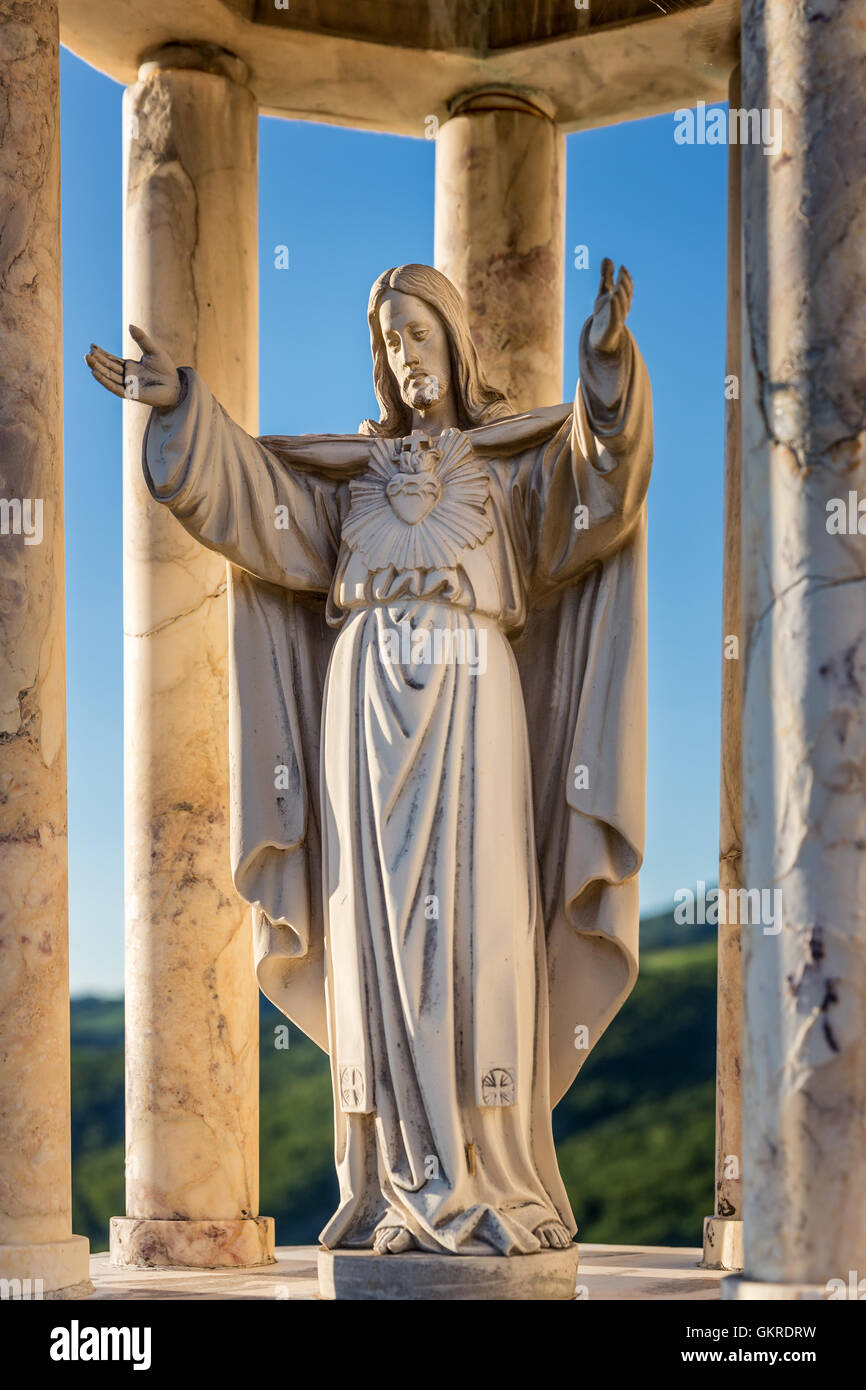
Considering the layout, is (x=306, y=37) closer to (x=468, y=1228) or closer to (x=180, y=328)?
(x=180, y=328)

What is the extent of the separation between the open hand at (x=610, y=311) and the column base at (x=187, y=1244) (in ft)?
21.6

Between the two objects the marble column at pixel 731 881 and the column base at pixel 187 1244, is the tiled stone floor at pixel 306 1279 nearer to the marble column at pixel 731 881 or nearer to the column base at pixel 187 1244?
the column base at pixel 187 1244

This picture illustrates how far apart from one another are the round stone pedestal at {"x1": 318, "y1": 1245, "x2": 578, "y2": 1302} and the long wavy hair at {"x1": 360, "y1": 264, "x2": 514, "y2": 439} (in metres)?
5.12

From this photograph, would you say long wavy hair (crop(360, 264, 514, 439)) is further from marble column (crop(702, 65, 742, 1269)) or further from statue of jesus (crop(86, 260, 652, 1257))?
marble column (crop(702, 65, 742, 1269))

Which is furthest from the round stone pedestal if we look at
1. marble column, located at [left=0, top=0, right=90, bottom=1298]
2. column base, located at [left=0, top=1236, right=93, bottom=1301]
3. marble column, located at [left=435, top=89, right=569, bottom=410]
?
marble column, located at [left=435, top=89, right=569, bottom=410]

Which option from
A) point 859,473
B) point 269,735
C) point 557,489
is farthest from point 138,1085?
point 859,473

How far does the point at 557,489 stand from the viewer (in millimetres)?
14297

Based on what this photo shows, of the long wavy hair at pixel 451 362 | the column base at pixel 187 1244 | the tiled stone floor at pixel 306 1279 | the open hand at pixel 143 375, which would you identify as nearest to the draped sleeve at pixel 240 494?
the open hand at pixel 143 375

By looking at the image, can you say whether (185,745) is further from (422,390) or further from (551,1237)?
(551,1237)

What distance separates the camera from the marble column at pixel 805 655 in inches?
441

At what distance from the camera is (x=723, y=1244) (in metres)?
15.7

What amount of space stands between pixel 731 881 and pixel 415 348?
4.26m

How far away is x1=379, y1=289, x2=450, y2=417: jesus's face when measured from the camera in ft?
47.9
